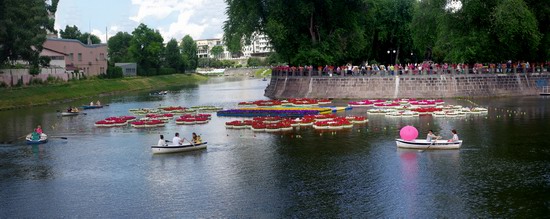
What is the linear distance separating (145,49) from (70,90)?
2597 inches

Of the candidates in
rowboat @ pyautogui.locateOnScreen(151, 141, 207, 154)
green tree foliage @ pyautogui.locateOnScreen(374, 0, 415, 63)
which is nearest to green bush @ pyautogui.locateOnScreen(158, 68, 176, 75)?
green tree foliage @ pyautogui.locateOnScreen(374, 0, 415, 63)

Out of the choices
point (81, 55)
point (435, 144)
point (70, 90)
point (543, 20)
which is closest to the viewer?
point (435, 144)

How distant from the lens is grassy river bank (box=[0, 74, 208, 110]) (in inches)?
3821

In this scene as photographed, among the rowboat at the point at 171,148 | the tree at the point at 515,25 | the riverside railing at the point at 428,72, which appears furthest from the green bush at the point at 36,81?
the tree at the point at 515,25

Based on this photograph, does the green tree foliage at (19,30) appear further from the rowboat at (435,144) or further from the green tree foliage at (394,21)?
the rowboat at (435,144)

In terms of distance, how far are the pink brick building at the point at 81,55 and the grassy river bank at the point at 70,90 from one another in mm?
8083

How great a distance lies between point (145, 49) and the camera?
600 ft

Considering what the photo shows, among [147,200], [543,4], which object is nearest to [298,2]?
[543,4]

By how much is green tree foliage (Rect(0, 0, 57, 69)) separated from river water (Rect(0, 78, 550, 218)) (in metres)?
46.3

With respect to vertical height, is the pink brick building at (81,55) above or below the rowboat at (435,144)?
above

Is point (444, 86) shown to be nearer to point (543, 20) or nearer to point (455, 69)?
point (455, 69)

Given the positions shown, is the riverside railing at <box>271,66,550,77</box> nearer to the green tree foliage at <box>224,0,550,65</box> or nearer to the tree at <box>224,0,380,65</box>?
the green tree foliage at <box>224,0,550,65</box>

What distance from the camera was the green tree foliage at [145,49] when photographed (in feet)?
598

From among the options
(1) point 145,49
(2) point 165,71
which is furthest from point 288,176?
(2) point 165,71
